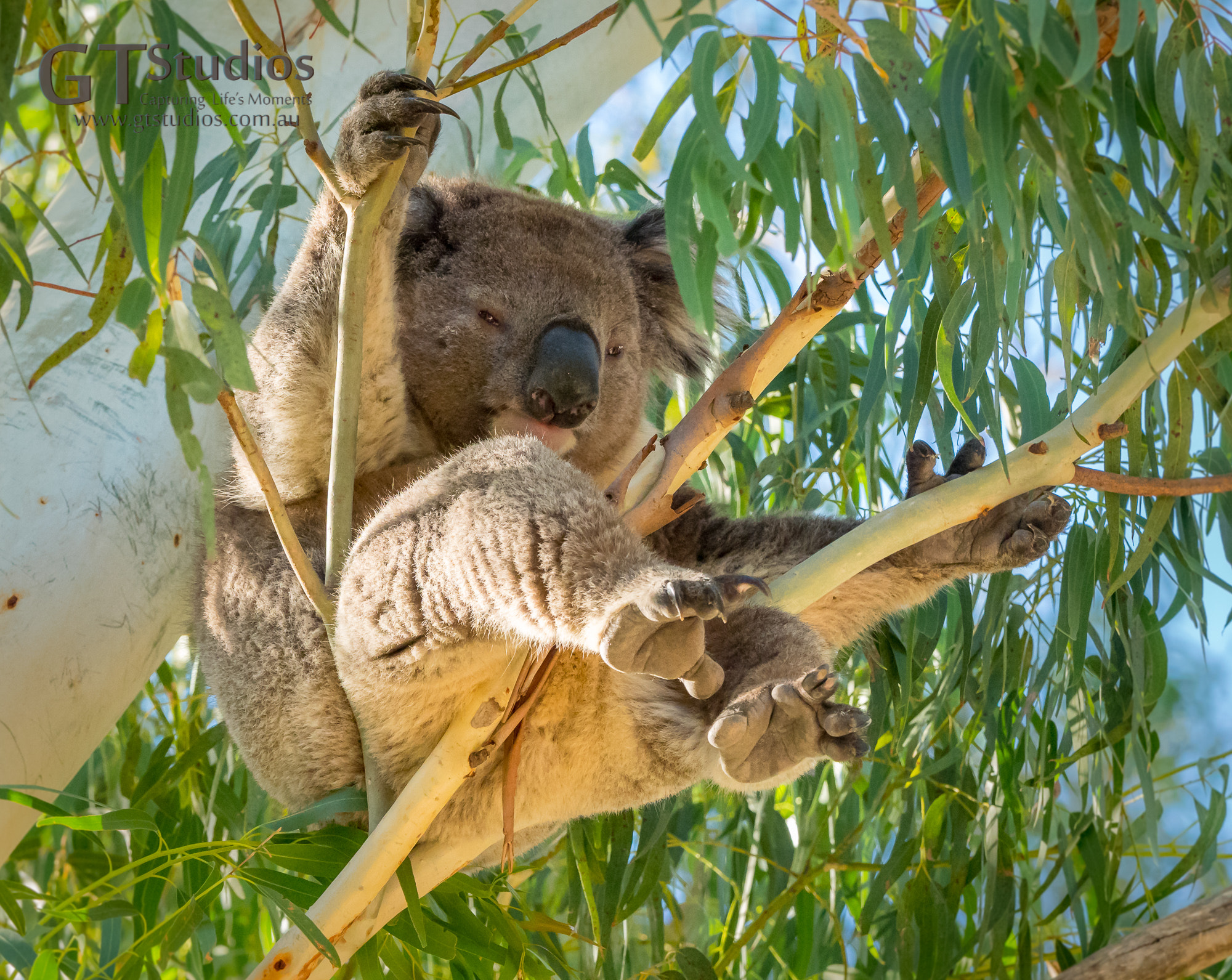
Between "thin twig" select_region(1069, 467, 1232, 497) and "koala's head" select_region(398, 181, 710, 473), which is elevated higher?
"koala's head" select_region(398, 181, 710, 473)

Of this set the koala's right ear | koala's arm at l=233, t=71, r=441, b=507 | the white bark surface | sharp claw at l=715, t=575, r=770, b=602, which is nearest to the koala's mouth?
koala's arm at l=233, t=71, r=441, b=507

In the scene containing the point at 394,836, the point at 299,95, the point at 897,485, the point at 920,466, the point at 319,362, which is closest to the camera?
the point at 299,95

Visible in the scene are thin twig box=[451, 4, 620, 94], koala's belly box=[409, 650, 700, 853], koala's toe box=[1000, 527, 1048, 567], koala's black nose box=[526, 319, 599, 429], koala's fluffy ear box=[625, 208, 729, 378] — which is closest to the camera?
thin twig box=[451, 4, 620, 94]

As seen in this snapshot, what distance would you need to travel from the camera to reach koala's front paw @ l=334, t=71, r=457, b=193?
138cm

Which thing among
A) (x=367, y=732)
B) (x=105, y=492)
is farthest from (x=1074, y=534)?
(x=105, y=492)

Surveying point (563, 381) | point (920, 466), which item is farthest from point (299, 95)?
point (920, 466)

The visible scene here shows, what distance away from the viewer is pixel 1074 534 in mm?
1870

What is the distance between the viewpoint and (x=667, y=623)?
1.28m

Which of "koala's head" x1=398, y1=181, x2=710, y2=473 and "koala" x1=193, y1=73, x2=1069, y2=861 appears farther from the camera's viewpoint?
"koala's head" x1=398, y1=181, x2=710, y2=473

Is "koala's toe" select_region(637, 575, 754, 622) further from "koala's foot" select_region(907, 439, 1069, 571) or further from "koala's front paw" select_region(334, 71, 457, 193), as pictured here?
"koala's foot" select_region(907, 439, 1069, 571)

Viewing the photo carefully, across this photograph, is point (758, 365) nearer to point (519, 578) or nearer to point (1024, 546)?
point (519, 578)

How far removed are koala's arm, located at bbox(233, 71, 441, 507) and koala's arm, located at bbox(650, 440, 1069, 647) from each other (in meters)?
0.59

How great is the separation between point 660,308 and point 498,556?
117 cm

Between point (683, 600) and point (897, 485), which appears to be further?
point (897, 485)
